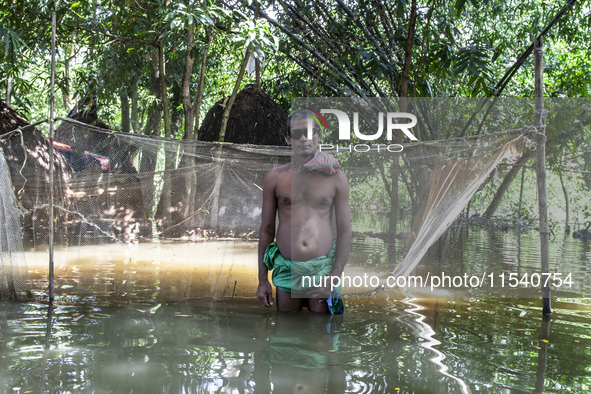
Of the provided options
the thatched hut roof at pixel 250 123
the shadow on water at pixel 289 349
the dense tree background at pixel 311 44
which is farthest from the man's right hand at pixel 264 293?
the thatched hut roof at pixel 250 123

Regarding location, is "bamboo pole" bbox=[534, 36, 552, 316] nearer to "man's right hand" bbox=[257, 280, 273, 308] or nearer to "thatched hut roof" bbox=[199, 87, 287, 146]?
"man's right hand" bbox=[257, 280, 273, 308]

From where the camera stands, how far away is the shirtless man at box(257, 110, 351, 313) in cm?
328

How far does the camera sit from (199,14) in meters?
4.94

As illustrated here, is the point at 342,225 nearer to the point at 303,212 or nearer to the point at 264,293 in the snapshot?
the point at 303,212

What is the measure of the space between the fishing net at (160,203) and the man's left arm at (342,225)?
28.1 inches

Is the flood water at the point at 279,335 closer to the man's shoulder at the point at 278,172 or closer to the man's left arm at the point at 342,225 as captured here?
the man's left arm at the point at 342,225

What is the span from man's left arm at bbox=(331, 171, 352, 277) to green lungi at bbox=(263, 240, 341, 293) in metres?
0.06

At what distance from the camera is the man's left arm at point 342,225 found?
3.27m

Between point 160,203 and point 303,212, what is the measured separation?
1.43 m

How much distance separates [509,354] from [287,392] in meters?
1.39

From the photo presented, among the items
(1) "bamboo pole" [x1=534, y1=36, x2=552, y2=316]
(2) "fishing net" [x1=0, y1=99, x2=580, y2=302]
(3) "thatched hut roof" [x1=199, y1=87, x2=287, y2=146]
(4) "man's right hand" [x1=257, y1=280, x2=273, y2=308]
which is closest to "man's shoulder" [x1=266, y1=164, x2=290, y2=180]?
(4) "man's right hand" [x1=257, y1=280, x2=273, y2=308]

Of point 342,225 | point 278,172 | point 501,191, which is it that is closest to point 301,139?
point 278,172

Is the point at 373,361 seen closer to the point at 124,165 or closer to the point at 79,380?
the point at 79,380

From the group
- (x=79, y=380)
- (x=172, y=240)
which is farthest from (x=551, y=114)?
(x=79, y=380)
